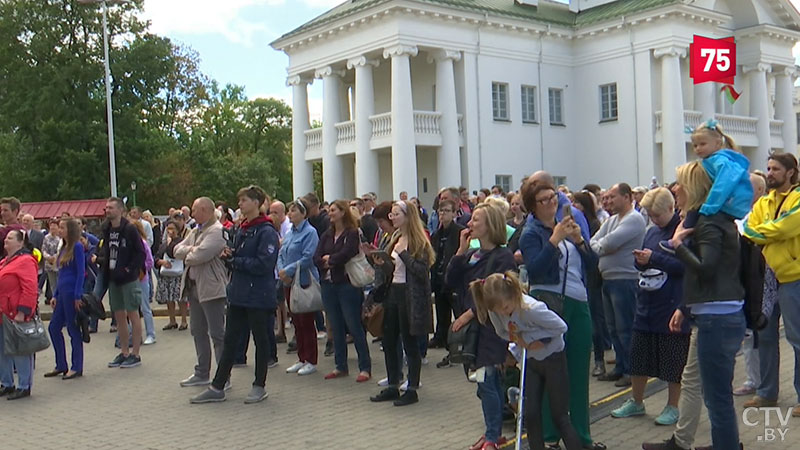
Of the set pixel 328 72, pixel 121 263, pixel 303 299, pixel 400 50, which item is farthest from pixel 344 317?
pixel 328 72

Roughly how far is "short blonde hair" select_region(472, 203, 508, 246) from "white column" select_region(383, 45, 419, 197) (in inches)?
866

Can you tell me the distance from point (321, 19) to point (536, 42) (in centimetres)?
888

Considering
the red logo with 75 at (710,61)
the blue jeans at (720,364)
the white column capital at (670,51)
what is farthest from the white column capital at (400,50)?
the blue jeans at (720,364)

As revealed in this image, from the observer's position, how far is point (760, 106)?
35250 mm

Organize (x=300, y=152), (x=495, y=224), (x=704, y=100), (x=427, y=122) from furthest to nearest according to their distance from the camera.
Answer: (x=300, y=152)
(x=704, y=100)
(x=427, y=122)
(x=495, y=224)

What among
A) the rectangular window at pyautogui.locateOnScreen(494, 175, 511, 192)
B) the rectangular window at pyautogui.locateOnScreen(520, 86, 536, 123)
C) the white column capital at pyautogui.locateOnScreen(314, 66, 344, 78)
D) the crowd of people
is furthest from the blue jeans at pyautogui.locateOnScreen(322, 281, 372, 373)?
the rectangular window at pyautogui.locateOnScreen(520, 86, 536, 123)

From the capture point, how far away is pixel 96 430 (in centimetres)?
757

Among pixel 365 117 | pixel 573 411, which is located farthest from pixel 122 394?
pixel 365 117

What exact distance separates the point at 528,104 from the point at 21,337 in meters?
26.4

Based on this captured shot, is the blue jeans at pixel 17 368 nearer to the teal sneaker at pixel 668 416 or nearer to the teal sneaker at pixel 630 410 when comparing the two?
the teal sneaker at pixel 630 410

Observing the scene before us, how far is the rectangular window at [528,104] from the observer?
32469 mm

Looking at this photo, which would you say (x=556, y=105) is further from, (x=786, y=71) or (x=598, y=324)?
(x=598, y=324)

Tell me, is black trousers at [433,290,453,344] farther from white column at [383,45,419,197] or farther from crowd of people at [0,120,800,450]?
white column at [383,45,419,197]

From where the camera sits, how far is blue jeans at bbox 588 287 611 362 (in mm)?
8844
